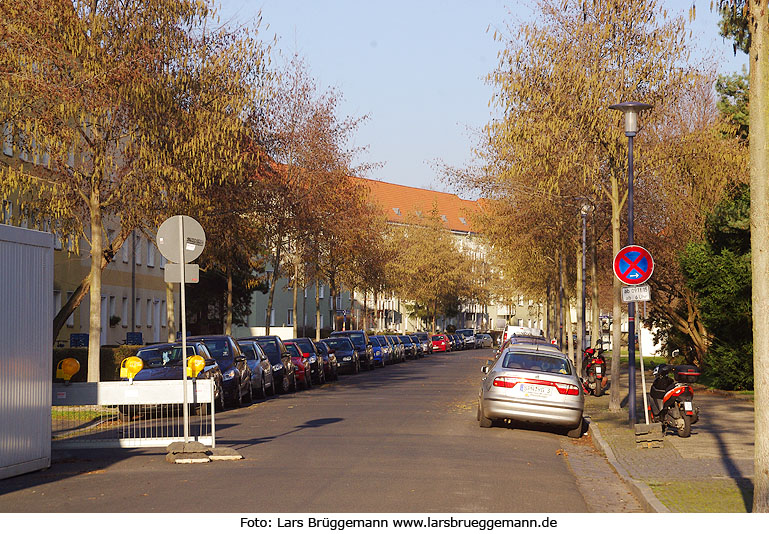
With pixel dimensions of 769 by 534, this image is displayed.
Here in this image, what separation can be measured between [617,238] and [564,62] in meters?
3.91

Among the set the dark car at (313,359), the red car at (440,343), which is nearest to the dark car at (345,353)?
the dark car at (313,359)

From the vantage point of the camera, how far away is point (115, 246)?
27.7 metres

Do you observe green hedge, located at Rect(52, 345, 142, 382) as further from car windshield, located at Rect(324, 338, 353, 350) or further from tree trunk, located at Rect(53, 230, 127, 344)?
car windshield, located at Rect(324, 338, 353, 350)

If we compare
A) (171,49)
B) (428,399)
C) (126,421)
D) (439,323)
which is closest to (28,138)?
(171,49)

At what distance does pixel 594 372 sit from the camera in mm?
30750

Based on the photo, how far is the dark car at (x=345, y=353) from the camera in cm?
4506

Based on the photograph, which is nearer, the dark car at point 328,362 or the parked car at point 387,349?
the dark car at point 328,362

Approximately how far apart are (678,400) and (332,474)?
7.98 metres

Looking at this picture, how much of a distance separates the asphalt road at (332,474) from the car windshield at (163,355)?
220cm

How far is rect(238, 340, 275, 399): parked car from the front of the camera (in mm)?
28048

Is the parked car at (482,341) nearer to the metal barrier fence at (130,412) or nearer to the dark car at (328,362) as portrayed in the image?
the dark car at (328,362)

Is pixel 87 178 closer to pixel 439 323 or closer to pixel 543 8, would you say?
pixel 543 8

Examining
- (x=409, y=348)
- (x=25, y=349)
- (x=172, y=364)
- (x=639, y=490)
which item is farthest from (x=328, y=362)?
(x=409, y=348)

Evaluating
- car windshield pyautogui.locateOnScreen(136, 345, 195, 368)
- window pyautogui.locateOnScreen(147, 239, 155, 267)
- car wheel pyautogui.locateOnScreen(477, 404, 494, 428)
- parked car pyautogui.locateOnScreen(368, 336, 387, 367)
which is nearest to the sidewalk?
car wheel pyautogui.locateOnScreen(477, 404, 494, 428)
